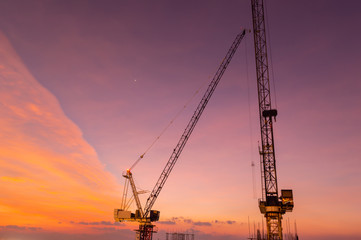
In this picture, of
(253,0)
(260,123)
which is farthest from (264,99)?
(253,0)

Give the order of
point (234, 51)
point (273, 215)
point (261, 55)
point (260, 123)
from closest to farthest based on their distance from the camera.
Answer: point (273, 215)
point (260, 123)
point (261, 55)
point (234, 51)

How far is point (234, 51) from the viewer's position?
299 ft

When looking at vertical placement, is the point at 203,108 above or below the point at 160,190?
above

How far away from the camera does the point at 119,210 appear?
93.3 m

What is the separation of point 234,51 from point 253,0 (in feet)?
57.9

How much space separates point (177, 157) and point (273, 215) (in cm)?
4000

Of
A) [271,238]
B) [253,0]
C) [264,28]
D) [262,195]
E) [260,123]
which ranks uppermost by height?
[253,0]

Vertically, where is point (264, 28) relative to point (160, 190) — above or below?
above

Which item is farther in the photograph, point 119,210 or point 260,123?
point 119,210

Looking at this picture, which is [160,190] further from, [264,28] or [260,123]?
[264,28]

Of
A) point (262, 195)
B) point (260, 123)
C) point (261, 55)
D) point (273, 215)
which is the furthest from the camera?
point (261, 55)

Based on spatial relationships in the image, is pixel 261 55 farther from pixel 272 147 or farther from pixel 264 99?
pixel 272 147

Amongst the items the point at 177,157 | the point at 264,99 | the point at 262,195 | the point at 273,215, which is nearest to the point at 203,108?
the point at 177,157

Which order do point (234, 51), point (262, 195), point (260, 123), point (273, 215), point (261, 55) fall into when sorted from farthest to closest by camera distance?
point (234, 51) → point (261, 55) → point (260, 123) → point (262, 195) → point (273, 215)
